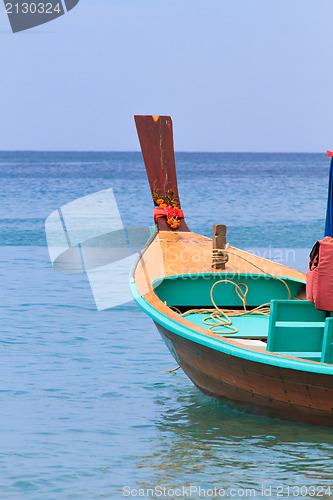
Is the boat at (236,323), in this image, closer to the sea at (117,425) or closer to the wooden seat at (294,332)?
the wooden seat at (294,332)

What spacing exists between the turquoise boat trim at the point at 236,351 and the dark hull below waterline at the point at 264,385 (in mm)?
91

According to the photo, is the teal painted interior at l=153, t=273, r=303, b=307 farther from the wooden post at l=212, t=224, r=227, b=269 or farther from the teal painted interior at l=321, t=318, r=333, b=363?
the teal painted interior at l=321, t=318, r=333, b=363

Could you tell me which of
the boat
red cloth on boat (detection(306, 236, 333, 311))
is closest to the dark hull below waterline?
the boat

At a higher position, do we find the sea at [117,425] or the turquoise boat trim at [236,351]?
the turquoise boat trim at [236,351]

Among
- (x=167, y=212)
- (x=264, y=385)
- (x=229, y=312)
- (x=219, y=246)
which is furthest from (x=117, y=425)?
(x=167, y=212)

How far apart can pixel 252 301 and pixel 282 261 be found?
8687 mm

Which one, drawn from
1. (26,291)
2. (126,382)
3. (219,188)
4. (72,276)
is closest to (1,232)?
(72,276)

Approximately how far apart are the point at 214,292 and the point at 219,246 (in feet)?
1.81

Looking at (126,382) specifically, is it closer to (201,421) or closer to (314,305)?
(201,421)

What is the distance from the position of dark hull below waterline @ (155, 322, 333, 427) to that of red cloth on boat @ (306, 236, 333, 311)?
600 mm

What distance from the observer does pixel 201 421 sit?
612 centimetres

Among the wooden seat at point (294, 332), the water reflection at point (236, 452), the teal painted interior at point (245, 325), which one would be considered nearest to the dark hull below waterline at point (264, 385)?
the water reflection at point (236, 452)

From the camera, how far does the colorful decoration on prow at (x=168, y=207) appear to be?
363 inches

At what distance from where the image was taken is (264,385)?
17.6ft
